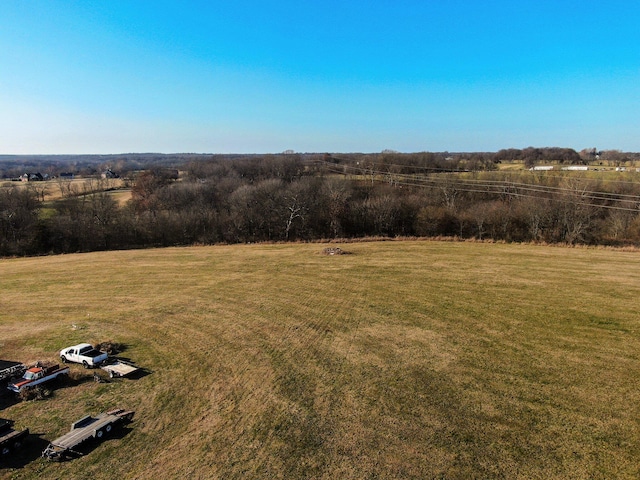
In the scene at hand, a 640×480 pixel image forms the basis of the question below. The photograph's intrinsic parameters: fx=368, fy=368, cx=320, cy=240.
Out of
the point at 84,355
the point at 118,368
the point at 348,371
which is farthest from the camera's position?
the point at 84,355

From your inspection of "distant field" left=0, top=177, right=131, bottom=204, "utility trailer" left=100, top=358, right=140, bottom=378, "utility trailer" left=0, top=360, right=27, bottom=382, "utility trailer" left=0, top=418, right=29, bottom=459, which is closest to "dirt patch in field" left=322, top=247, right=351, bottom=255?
"utility trailer" left=100, top=358, right=140, bottom=378

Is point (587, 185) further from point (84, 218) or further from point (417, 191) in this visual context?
point (84, 218)

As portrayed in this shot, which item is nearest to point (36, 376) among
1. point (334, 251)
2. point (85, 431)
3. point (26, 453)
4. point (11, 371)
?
point (11, 371)

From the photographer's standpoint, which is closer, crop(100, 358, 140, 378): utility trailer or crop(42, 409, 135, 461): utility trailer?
crop(42, 409, 135, 461): utility trailer

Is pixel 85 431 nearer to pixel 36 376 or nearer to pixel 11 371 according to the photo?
pixel 36 376

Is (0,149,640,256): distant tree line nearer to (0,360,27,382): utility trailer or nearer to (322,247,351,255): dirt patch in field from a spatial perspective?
(322,247,351,255): dirt patch in field
